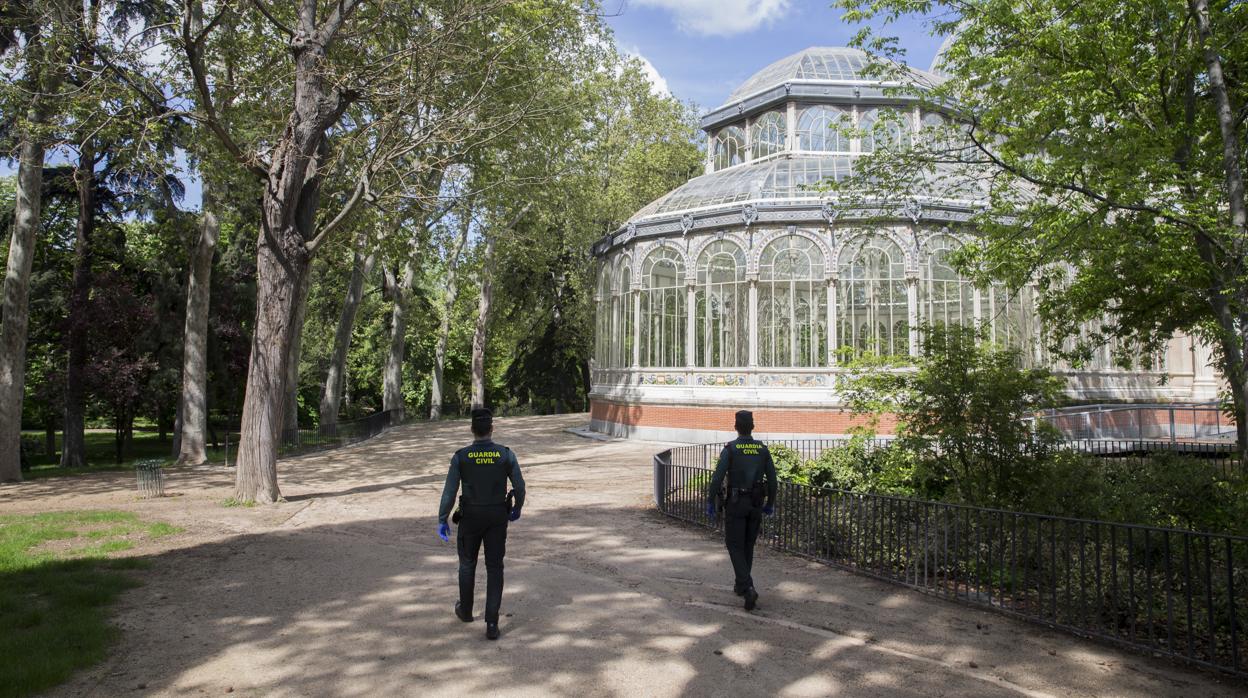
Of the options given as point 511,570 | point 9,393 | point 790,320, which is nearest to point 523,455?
point 790,320

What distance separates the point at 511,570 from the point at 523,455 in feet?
41.9

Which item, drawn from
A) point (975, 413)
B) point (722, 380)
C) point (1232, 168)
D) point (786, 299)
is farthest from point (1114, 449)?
point (1232, 168)

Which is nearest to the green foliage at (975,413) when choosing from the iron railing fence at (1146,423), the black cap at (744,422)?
the black cap at (744,422)

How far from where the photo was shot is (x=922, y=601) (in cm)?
705

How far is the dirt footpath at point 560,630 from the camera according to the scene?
496 cm

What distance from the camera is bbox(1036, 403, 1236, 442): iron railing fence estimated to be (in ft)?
65.9

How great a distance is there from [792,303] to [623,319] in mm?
6338

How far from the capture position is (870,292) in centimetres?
2178

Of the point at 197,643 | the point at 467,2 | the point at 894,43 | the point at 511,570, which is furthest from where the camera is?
the point at 467,2

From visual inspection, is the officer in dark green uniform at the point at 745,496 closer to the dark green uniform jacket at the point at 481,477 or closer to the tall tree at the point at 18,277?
the dark green uniform jacket at the point at 481,477

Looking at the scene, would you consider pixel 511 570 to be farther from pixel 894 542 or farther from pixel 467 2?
pixel 467 2

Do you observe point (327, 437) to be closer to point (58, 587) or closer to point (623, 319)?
point (623, 319)

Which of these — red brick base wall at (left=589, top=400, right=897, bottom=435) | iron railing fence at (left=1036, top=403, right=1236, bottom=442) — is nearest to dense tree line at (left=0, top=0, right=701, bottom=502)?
red brick base wall at (left=589, top=400, right=897, bottom=435)

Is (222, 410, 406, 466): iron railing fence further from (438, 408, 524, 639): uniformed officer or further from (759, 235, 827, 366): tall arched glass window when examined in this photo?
(438, 408, 524, 639): uniformed officer
